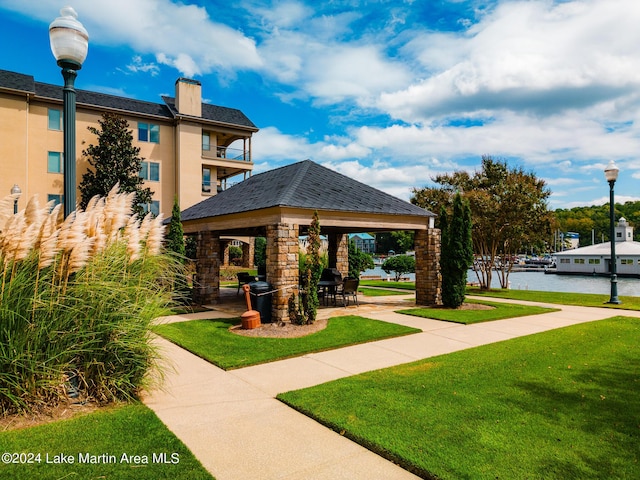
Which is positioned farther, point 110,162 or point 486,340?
point 110,162

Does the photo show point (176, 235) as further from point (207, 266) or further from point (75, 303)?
point (75, 303)

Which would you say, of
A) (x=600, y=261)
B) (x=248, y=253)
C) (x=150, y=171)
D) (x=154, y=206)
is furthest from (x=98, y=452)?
(x=600, y=261)

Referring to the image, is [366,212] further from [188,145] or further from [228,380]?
[188,145]

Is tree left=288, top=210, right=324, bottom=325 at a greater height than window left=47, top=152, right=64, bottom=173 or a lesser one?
lesser

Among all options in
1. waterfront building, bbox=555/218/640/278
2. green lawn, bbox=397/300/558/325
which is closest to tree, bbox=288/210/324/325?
green lawn, bbox=397/300/558/325

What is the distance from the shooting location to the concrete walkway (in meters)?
3.48

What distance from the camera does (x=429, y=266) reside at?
13766 millimetres

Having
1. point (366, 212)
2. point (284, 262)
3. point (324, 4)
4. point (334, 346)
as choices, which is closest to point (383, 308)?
point (366, 212)

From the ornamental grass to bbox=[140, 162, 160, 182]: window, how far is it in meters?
26.1

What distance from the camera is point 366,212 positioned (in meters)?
12.0

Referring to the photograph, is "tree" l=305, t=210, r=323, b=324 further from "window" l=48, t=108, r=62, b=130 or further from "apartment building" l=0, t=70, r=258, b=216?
"window" l=48, t=108, r=62, b=130

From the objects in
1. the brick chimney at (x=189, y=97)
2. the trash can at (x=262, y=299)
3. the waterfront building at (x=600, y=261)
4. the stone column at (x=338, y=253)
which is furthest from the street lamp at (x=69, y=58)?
the waterfront building at (x=600, y=261)

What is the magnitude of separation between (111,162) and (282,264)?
21017 mm

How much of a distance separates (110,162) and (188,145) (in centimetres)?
609
